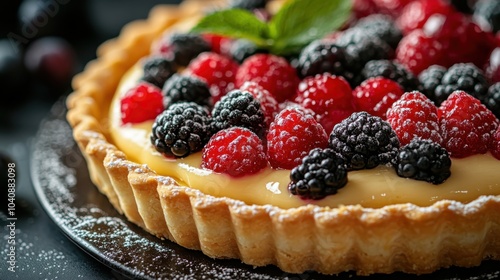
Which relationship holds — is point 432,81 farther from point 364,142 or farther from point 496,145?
point 364,142

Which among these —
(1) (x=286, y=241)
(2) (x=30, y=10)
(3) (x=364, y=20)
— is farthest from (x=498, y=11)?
(2) (x=30, y=10)

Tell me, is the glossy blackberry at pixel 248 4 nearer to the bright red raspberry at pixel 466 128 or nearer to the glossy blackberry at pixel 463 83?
the glossy blackberry at pixel 463 83

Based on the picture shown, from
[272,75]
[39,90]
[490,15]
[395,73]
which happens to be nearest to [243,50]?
[272,75]

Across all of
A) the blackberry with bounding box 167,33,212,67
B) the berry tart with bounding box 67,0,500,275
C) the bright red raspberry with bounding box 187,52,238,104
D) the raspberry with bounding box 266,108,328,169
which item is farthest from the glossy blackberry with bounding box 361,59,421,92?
the blackberry with bounding box 167,33,212,67

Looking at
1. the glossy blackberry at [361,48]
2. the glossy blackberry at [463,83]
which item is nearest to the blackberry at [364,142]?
the glossy blackberry at [463,83]

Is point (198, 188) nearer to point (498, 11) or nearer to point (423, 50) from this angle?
point (423, 50)

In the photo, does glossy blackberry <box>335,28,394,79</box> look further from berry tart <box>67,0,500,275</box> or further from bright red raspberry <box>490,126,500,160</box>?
bright red raspberry <box>490,126,500,160</box>
